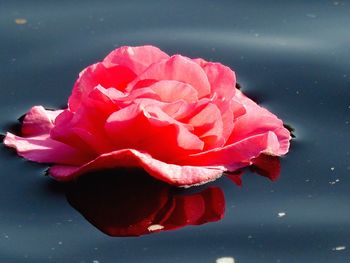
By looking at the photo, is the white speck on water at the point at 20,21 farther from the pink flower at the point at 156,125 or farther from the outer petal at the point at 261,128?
the outer petal at the point at 261,128

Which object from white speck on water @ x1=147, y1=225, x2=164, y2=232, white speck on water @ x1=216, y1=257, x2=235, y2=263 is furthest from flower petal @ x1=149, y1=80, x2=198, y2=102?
white speck on water @ x1=216, y1=257, x2=235, y2=263

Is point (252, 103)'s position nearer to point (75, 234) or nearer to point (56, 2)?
point (75, 234)

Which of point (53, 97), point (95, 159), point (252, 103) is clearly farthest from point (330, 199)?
point (53, 97)

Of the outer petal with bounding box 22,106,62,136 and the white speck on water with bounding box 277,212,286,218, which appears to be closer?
the white speck on water with bounding box 277,212,286,218

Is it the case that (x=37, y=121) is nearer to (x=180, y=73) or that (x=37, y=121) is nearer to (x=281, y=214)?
(x=180, y=73)

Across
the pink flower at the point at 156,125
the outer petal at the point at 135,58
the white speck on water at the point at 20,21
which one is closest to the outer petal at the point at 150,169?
the pink flower at the point at 156,125

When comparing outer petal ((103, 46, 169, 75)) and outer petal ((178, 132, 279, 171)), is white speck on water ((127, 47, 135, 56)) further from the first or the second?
outer petal ((178, 132, 279, 171))
